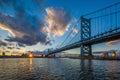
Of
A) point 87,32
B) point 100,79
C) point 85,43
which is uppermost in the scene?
point 87,32

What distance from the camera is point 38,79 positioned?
21.0 meters

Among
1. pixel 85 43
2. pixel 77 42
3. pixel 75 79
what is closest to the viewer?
pixel 75 79

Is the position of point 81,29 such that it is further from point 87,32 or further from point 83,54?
point 83,54

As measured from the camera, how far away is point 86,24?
103m

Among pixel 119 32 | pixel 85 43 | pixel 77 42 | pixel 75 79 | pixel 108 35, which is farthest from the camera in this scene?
pixel 77 42

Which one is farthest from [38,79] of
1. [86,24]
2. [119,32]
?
[86,24]

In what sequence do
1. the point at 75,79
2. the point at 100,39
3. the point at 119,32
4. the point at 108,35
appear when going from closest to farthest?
the point at 75,79 < the point at 119,32 < the point at 108,35 < the point at 100,39

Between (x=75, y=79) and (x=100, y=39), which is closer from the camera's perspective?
(x=75, y=79)

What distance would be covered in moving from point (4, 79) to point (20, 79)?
191 cm

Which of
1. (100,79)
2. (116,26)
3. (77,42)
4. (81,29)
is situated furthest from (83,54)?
(100,79)

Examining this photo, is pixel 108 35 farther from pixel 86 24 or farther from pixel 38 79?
pixel 38 79

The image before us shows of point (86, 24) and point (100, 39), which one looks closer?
point (100, 39)

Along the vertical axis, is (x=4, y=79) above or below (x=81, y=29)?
below

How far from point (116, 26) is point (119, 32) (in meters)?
2.61
